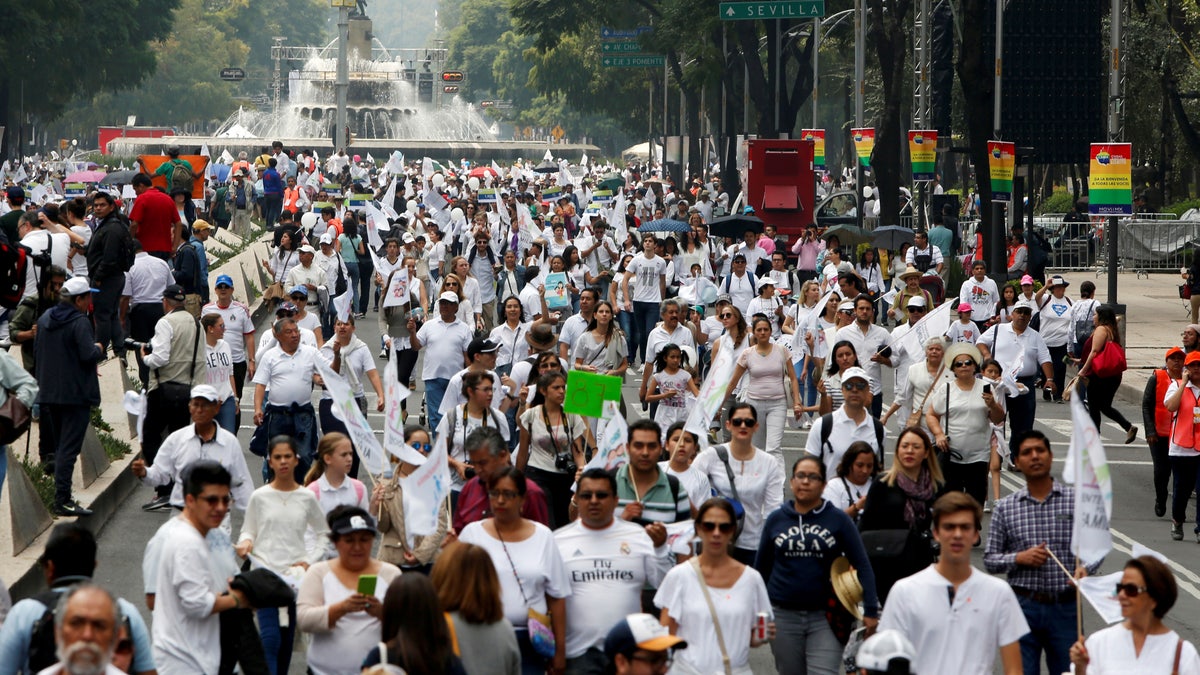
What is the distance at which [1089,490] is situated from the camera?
723 cm

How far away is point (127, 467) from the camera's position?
15.2m

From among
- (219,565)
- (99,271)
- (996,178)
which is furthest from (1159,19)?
(219,565)

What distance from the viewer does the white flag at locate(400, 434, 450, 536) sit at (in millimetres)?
8508

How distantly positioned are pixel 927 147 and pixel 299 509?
24981 millimetres

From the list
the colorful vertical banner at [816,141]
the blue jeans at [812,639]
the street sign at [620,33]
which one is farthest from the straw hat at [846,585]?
the street sign at [620,33]

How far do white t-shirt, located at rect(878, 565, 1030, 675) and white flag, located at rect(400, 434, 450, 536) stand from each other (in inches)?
87.4

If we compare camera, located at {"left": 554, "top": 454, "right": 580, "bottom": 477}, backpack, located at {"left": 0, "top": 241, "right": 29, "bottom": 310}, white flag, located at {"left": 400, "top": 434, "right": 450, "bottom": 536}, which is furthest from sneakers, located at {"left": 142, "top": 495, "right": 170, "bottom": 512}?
white flag, located at {"left": 400, "top": 434, "right": 450, "bottom": 536}

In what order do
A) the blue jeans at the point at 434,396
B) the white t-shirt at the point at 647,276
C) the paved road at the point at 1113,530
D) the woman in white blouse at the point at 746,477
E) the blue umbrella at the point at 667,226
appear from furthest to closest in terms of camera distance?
the blue umbrella at the point at 667,226 → the white t-shirt at the point at 647,276 → the blue jeans at the point at 434,396 → the paved road at the point at 1113,530 → the woman in white blouse at the point at 746,477

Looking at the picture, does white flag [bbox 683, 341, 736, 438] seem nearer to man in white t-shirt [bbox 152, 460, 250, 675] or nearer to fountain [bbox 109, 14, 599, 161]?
man in white t-shirt [bbox 152, 460, 250, 675]

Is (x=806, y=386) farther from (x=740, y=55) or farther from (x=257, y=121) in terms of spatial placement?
(x=257, y=121)

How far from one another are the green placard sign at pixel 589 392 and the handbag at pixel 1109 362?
8431mm

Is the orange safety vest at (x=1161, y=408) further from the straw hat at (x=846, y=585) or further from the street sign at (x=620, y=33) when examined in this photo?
the street sign at (x=620, y=33)

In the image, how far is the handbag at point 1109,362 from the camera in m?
17.4

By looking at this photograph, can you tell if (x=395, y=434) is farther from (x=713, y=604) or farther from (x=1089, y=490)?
(x=1089, y=490)
